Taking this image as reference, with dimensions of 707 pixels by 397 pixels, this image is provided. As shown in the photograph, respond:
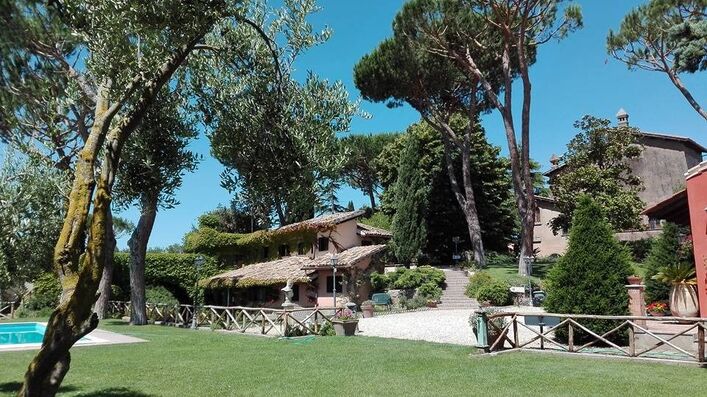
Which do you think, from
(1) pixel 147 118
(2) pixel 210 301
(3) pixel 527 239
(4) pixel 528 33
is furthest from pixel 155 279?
(1) pixel 147 118

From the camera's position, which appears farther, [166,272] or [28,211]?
[166,272]

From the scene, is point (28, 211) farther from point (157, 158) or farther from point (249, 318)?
point (157, 158)

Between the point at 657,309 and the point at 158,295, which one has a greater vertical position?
the point at 158,295

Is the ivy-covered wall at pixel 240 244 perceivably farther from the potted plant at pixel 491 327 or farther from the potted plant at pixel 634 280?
the potted plant at pixel 634 280

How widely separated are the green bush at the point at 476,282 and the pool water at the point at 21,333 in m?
19.1

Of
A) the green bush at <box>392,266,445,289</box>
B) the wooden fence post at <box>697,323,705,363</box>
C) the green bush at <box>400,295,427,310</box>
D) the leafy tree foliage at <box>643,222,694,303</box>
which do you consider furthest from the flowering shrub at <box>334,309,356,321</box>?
the green bush at <box>392,266,445,289</box>

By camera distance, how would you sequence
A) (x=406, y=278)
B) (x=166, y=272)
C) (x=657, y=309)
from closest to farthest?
(x=657, y=309)
(x=406, y=278)
(x=166, y=272)

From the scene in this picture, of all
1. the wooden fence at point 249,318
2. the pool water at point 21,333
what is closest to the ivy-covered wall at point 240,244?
the wooden fence at point 249,318

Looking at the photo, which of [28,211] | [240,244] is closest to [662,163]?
[240,244]

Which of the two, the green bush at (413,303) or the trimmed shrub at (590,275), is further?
the green bush at (413,303)

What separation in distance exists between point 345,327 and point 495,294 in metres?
11.4

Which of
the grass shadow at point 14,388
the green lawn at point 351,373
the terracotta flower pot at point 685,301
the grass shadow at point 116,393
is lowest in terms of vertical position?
the green lawn at point 351,373

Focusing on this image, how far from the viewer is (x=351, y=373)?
945 cm

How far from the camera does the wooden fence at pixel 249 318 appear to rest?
1736cm
